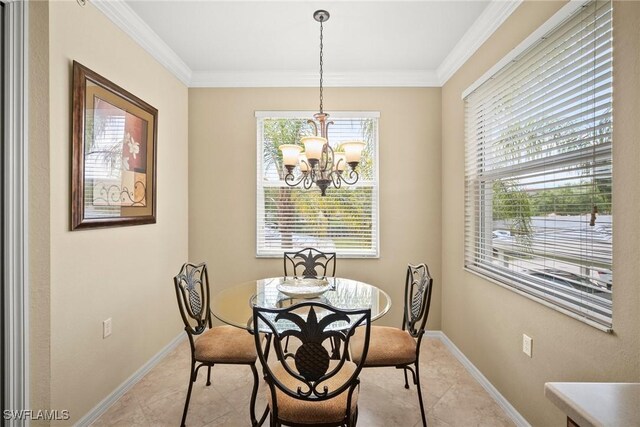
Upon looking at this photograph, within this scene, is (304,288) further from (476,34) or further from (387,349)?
(476,34)

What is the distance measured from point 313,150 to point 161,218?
1719mm

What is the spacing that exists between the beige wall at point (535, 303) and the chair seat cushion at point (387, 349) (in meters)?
0.68

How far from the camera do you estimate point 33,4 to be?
1.67m

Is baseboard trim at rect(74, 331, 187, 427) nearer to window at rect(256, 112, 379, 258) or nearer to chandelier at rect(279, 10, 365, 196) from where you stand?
window at rect(256, 112, 379, 258)

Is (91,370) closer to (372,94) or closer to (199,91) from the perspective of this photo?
(199,91)

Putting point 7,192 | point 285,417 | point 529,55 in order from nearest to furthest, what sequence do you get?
point 285,417 < point 7,192 < point 529,55

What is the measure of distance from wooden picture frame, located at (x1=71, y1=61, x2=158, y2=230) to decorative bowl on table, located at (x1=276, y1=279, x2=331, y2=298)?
4.20 feet

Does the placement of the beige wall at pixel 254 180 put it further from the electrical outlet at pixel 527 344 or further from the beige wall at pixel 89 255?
the electrical outlet at pixel 527 344

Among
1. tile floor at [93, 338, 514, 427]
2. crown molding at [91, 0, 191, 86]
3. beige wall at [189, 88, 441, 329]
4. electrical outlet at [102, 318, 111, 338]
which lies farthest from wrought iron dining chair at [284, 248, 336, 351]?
crown molding at [91, 0, 191, 86]

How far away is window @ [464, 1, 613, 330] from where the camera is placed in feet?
4.67

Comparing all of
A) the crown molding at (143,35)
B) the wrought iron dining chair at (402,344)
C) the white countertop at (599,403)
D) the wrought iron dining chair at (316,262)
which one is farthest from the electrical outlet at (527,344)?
the crown molding at (143,35)

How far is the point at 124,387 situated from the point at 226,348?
1.03m

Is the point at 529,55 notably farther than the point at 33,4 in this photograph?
Yes

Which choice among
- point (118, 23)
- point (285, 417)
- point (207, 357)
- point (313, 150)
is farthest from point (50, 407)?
point (118, 23)
